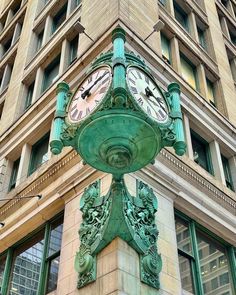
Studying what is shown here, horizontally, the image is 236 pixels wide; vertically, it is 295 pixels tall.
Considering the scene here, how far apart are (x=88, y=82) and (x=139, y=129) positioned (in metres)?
1.38

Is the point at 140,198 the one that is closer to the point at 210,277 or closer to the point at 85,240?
the point at 85,240

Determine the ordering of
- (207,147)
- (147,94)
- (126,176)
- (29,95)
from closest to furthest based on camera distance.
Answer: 1. (147,94)
2. (126,176)
3. (207,147)
4. (29,95)

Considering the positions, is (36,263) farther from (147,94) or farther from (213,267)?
(147,94)

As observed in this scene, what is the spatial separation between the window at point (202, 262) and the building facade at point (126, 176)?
0.03m

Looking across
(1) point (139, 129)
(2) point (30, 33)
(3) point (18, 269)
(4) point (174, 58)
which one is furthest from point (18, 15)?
(1) point (139, 129)

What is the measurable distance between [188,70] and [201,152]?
4.30m

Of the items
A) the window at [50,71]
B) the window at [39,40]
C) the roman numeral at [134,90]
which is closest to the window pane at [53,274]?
the roman numeral at [134,90]

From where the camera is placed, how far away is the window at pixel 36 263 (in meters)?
10.2

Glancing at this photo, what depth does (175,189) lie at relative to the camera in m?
10.5

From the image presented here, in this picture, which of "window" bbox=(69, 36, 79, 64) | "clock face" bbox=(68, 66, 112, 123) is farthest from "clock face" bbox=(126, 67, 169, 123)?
"window" bbox=(69, 36, 79, 64)

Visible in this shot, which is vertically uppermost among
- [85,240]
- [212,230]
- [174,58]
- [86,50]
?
[174,58]

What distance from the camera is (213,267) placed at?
11328 millimetres

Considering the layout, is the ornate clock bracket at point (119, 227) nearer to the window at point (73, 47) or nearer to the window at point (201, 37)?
the window at point (73, 47)

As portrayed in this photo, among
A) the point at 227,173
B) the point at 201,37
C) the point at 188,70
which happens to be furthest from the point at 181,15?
the point at 227,173
